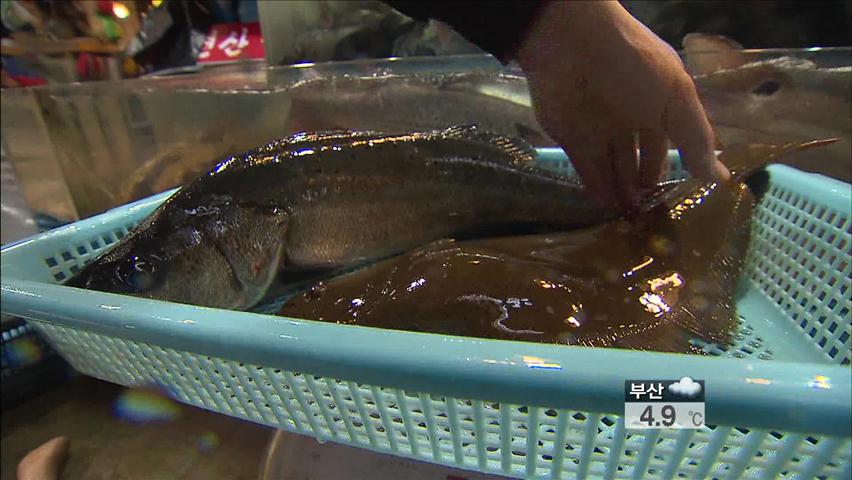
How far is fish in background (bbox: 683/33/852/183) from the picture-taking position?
0.95m

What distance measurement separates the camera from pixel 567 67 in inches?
30.2

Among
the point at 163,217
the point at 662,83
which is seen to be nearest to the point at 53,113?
the point at 163,217

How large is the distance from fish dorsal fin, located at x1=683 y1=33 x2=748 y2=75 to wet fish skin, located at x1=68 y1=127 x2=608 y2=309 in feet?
0.96

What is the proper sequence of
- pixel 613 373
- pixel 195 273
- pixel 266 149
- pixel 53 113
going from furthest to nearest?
pixel 53 113, pixel 266 149, pixel 195 273, pixel 613 373

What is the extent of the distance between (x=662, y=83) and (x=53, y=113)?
184 centimetres

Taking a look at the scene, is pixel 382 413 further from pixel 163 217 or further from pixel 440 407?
pixel 163 217

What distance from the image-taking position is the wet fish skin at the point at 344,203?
37.8 inches

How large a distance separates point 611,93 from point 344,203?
21.3 inches

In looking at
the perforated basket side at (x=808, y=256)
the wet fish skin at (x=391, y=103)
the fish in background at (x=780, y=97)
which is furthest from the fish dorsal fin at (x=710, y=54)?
the wet fish skin at (x=391, y=103)

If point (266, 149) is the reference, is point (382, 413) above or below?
below

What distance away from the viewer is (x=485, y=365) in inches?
18.9

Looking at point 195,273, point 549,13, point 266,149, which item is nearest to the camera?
point 549,13
